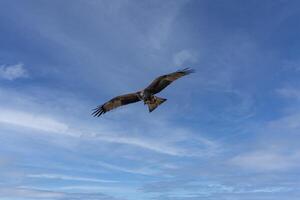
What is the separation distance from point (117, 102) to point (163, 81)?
812cm

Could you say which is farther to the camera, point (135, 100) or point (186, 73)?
point (135, 100)

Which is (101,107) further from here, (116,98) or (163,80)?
(163,80)

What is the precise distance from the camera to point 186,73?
46.8m

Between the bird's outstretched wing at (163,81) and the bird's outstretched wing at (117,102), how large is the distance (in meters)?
3.08

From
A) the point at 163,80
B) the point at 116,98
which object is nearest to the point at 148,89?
the point at 163,80

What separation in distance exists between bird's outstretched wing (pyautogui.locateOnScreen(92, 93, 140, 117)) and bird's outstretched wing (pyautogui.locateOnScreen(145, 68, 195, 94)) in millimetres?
3084

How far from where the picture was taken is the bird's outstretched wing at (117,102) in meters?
52.9

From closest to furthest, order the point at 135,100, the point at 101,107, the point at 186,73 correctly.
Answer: the point at 186,73
the point at 135,100
the point at 101,107

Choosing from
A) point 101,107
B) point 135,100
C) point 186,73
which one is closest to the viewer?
point 186,73

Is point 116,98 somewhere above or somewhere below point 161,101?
above

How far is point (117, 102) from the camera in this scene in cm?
5462

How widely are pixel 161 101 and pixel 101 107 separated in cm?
1158

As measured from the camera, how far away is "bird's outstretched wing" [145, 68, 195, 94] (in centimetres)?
4749

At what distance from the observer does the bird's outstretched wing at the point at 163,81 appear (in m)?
47.5
